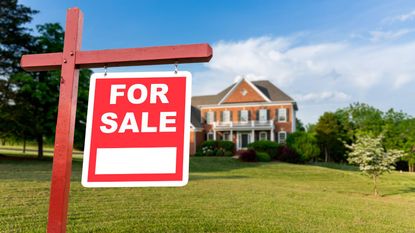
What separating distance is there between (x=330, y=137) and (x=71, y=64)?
38.9 metres

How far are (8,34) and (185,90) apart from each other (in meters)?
23.8

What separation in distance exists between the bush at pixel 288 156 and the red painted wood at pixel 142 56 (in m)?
26.9

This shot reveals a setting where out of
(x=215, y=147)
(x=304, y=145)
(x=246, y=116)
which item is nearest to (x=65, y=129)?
(x=304, y=145)

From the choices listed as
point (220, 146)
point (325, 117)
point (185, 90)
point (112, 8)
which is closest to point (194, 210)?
point (112, 8)

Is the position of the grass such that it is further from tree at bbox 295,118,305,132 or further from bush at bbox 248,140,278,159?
tree at bbox 295,118,305,132

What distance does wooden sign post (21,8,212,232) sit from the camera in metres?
2.10

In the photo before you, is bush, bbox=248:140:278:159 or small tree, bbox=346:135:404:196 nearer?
small tree, bbox=346:135:404:196

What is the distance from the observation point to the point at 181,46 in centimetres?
218

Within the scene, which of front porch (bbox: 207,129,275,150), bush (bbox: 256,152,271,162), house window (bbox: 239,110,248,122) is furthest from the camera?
house window (bbox: 239,110,248,122)

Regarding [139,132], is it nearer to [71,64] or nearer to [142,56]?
[142,56]

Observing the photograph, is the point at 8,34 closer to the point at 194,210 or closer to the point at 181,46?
the point at 194,210

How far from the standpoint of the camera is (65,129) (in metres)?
2.17

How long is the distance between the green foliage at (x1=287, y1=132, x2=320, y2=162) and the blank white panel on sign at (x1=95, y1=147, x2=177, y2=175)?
2794 centimetres

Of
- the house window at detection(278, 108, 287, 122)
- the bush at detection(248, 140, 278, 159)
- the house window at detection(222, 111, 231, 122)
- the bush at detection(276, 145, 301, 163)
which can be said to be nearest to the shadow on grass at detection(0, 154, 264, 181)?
the bush at detection(248, 140, 278, 159)
